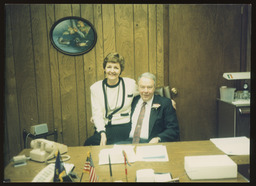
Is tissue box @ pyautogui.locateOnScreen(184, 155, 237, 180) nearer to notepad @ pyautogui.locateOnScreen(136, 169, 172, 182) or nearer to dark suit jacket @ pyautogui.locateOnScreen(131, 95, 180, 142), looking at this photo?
notepad @ pyautogui.locateOnScreen(136, 169, 172, 182)

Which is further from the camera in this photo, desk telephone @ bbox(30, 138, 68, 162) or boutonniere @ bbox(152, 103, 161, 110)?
boutonniere @ bbox(152, 103, 161, 110)

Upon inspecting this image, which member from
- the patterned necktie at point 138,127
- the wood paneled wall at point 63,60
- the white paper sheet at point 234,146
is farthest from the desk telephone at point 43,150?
the wood paneled wall at point 63,60

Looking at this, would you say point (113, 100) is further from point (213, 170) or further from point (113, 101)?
point (213, 170)

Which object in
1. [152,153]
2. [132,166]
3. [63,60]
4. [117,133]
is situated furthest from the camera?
[63,60]

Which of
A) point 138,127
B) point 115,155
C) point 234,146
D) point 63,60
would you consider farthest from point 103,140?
point 63,60

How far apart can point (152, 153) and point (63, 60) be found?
1.92m

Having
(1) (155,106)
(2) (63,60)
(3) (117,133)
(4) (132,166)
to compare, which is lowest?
(3) (117,133)

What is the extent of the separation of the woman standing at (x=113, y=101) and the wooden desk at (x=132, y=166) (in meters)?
0.77

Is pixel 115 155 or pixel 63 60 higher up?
pixel 63 60

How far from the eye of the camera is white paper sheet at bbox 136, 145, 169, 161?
1387 millimetres

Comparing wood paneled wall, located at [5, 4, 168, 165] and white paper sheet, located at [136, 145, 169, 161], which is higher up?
wood paneled wall, located at [5, 4, 168, 165]

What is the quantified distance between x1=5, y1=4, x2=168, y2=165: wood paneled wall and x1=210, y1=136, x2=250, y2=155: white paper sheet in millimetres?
1460

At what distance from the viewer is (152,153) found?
4.70 ft

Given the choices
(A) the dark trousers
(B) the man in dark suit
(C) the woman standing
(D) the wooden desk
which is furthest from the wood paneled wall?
(D) the wooden desk
